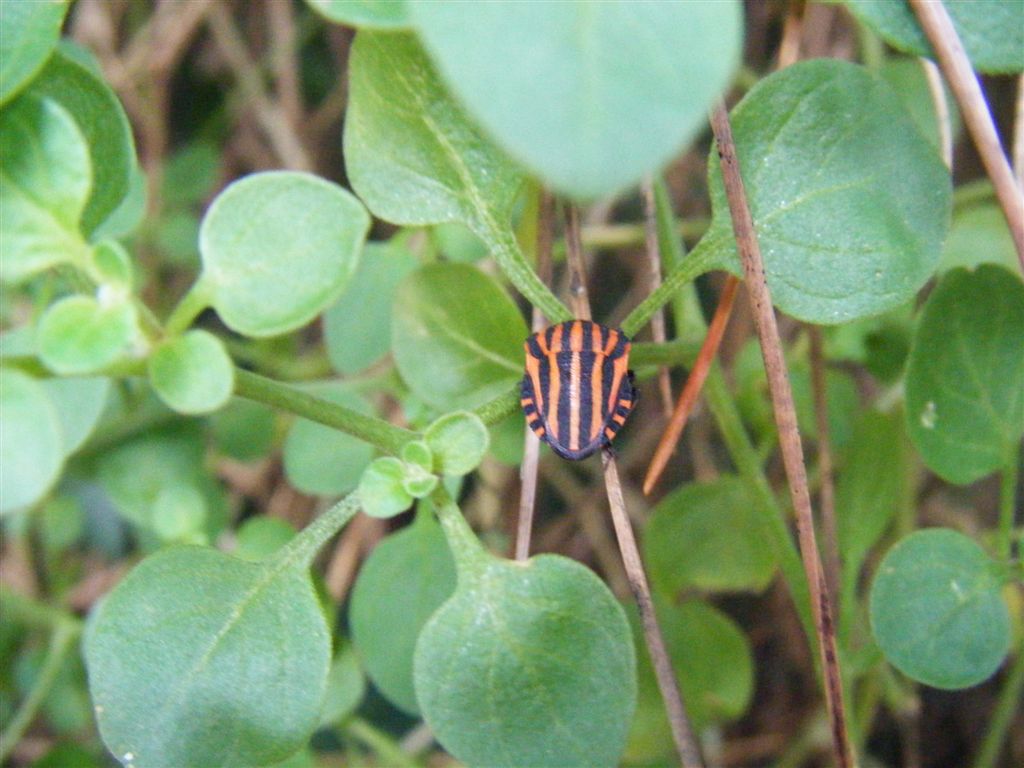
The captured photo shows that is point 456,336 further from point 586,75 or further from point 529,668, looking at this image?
point 586,75

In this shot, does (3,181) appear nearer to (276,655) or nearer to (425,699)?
(276,655)

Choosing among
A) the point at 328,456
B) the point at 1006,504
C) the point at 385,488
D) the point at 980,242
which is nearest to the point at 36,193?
the point at 385,488

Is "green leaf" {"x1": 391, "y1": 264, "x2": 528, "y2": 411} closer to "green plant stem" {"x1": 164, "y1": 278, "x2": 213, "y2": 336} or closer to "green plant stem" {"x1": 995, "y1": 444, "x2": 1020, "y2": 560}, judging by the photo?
"green plant stem" {"x1": 164, "y1": 278, "x2": 213, "y2": 336}

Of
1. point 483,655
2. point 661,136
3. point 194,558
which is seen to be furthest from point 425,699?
point 661,136

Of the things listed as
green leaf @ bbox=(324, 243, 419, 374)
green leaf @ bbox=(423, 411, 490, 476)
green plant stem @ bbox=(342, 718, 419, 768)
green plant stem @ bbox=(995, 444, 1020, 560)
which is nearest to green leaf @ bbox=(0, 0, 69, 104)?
green leaf @ bbox=(423, 411, 490, 476)

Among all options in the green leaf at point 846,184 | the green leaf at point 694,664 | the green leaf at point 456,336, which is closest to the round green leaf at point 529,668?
the green leaf at point 456,336

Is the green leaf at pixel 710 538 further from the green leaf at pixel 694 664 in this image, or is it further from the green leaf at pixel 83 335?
the green leaf at pixel 83 335
